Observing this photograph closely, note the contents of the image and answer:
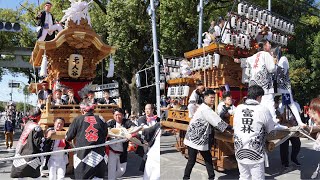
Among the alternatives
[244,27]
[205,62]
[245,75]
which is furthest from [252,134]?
[244,27]

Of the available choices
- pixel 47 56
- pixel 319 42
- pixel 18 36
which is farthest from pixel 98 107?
pixel 18 36

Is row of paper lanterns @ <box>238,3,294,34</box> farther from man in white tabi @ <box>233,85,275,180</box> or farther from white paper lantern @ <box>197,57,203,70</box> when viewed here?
man in white tabi @ <box>233,85,275,180</box>

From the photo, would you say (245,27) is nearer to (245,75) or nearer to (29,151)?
(245,75)

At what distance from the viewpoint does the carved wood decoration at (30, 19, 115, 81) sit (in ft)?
29.9

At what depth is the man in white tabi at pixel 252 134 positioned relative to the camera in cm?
466

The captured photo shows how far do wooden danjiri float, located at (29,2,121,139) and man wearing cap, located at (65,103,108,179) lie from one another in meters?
2.78

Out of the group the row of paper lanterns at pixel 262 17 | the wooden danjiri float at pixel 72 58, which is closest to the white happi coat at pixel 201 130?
the wooden danjiri float at pixel 72 58

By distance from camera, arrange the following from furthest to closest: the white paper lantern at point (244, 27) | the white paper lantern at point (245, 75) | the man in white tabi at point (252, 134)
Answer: the white paper lantern at point (244, 27)
the white paper lantern at point (245, 75)
the man in white tabi at point (252, 134)

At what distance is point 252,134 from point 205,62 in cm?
413

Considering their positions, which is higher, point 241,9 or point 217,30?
point 241,9

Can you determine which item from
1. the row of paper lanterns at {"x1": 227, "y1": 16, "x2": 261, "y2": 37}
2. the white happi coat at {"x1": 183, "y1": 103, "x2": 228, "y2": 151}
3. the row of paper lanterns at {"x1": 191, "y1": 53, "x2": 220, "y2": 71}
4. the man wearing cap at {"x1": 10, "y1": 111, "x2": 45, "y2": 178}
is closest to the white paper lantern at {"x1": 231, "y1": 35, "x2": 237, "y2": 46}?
the row of paper lanterns at {"x1": 227, "y1": 16, "x2": 261, "y2": 37}

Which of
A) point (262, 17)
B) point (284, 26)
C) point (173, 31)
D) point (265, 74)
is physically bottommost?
point (265, 74)

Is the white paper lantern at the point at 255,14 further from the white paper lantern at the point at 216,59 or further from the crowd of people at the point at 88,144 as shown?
the crowd of people at the point at 88,144

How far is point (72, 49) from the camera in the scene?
396 inches
